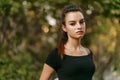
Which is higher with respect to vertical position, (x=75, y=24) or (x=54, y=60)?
(x=75, y=24)

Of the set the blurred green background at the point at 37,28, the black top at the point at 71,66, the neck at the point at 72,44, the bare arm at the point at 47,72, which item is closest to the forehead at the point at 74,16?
the neck at the point at 72,44

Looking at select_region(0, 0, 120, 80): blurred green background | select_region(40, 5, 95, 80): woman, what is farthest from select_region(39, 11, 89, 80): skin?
select_region(0, 0, 120, 80): blurred green background

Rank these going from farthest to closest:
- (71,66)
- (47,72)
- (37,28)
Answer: (37,28), (47,72), (71,66)

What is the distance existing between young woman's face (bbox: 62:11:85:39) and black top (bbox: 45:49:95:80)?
211 millimetres

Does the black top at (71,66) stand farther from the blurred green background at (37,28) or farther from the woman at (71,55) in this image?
the blurred green background at (37,28)

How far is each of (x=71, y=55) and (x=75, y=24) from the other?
287mm

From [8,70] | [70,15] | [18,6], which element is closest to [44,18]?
[18,6]

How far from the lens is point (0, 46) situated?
9.76m

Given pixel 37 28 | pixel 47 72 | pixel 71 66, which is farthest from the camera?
pixel 37 28

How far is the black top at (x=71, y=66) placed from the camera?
4.55 meters

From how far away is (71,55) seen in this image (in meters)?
4.65

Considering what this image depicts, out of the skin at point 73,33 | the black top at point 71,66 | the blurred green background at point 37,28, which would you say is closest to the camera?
the black top at point 71,66

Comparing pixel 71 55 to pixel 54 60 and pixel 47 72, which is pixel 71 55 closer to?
pixel 54 60

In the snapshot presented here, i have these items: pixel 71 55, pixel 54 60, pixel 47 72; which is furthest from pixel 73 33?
pixel 47 72
